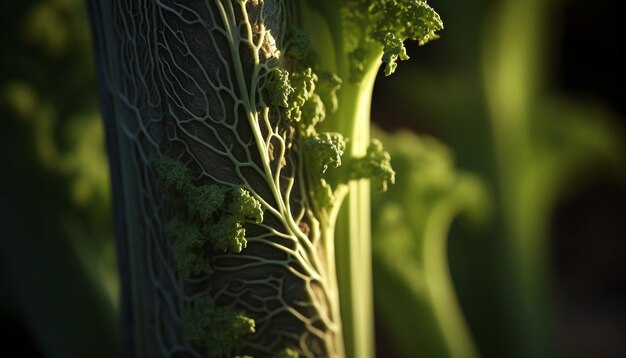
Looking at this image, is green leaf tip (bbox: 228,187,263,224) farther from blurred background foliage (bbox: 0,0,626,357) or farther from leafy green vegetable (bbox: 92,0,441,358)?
blurred background foliage (bbox: 0,0,626,357)

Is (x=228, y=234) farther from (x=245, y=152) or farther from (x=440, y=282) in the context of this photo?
(x=440, y=282)

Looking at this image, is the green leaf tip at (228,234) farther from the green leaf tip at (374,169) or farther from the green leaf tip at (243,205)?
the green leaf tip at (374,169)

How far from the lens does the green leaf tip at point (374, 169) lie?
526 millimetres

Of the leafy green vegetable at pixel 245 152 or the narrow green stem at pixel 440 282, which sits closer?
the leafy green vegetable at pixel 245 152

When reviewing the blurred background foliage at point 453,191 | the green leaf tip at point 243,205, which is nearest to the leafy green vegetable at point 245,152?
the green leaf tip at point 243,205

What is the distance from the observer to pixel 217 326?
52 cm

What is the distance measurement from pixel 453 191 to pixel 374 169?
0.41 m

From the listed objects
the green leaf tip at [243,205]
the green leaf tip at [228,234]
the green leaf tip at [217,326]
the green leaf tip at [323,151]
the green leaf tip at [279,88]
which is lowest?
the green leaf tip at [217,326]

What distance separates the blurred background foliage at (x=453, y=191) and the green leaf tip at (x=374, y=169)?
1.04 ft

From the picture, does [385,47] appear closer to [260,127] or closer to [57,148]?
[260,127]

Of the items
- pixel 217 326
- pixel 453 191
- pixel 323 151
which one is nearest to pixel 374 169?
pixel 323 151

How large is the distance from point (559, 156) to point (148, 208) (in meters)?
1.05

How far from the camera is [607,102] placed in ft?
6.35

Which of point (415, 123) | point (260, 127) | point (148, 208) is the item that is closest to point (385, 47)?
point (260, 127)
